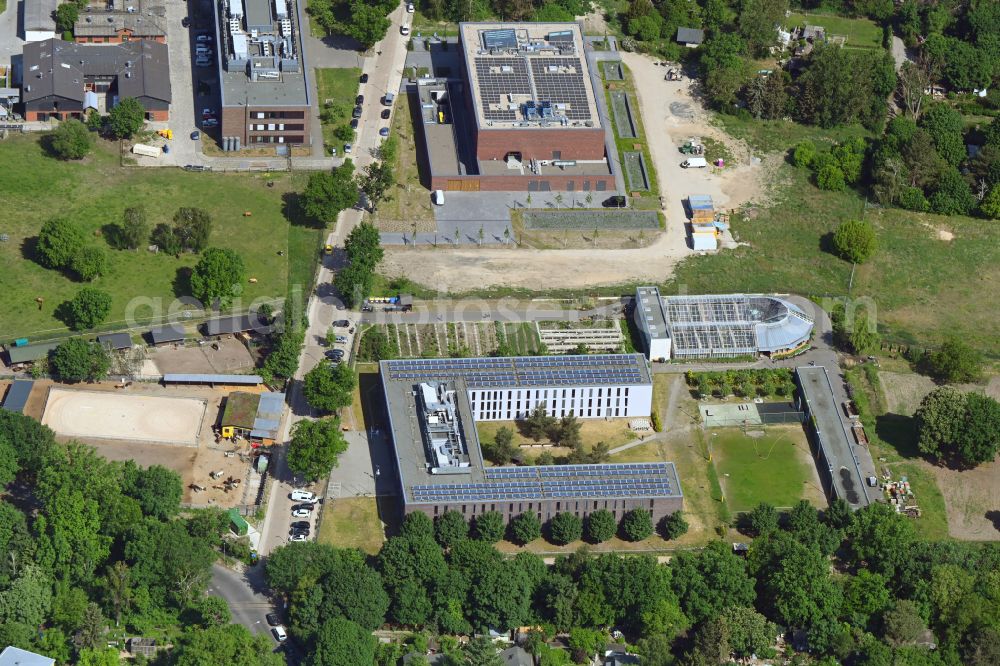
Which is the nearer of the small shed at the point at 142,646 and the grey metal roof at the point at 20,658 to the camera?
the grey metal roof at the point at 20,658

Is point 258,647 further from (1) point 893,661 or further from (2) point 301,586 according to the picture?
(1) point 893,661

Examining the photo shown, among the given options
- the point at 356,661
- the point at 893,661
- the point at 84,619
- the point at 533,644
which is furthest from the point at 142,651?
the point at 893,661

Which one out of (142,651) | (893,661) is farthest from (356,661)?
(893,661)

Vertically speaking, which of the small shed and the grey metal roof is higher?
the grey metal roof

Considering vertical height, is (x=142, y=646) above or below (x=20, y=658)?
below

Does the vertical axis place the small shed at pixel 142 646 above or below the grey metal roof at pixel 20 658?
below

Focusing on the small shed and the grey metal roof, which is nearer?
the grey metal roof

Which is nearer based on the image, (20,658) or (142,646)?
(20,658)
